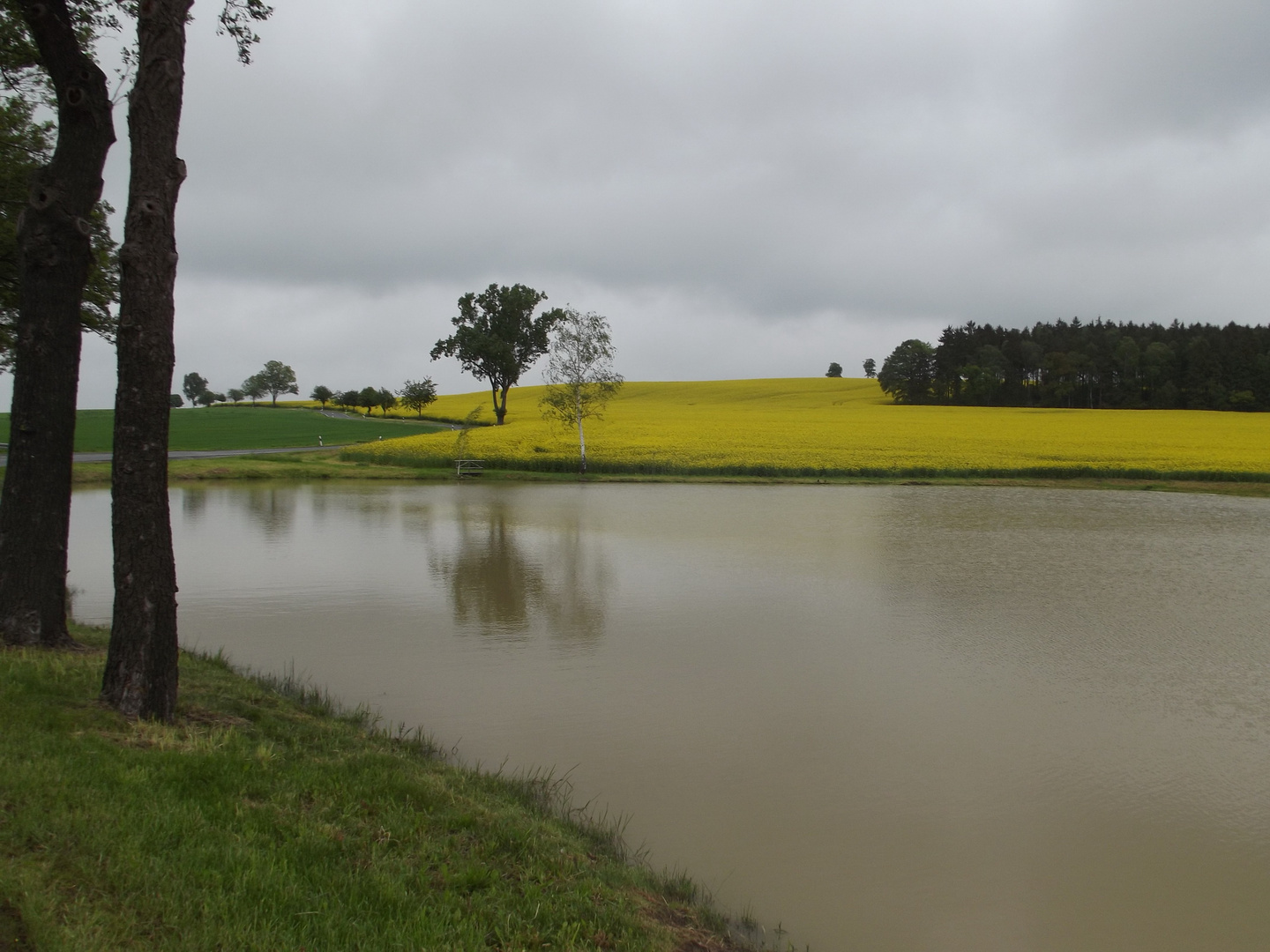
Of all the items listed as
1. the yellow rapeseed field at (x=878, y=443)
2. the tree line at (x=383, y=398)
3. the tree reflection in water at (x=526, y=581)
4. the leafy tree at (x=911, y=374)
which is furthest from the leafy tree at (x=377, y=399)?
the tree reflection in water at (x=526, y=581)

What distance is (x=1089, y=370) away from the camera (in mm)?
75375

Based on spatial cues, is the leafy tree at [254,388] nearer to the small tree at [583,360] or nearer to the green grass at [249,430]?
the green grass at [249,430]

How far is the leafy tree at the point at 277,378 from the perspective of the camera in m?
139

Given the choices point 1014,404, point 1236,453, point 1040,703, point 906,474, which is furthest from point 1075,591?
point 1014,404

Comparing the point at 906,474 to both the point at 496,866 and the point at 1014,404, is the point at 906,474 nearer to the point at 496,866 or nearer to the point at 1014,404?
the point at 496,866

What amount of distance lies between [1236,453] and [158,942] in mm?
44567

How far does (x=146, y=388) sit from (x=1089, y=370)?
8374 cm

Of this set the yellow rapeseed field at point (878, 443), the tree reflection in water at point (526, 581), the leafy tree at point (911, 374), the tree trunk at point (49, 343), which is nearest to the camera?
the tree trunk at point (49, 343)

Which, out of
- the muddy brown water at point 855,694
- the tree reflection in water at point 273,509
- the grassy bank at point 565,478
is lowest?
the muddy brown water at point 855,694

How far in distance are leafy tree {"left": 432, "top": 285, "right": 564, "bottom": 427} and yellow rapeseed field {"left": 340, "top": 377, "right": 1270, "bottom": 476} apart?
378 cm

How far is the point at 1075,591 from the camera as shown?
12984 millimetres

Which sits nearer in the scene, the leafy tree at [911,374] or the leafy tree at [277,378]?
the leafy tree at [911,374]

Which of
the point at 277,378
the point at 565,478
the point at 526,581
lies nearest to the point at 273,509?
the point at 526,581

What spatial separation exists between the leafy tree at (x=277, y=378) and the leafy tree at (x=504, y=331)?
298 ft
